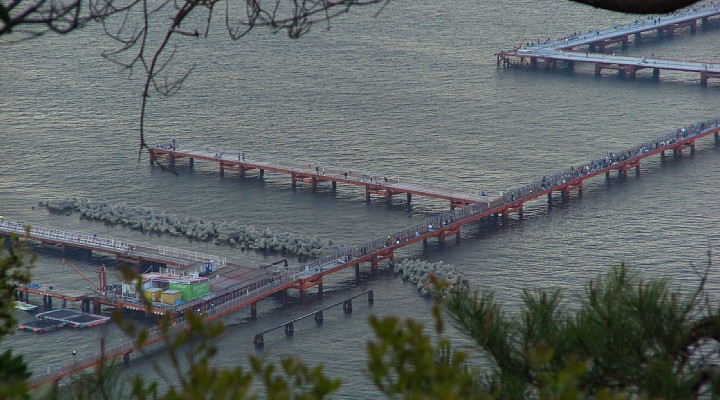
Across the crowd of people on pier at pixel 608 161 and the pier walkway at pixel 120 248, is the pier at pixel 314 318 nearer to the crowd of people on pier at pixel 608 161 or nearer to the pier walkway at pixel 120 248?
the pier walkway at pixel 120 248

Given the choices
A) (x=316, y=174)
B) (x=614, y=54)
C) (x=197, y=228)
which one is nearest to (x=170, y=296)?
(x=197, y=228)

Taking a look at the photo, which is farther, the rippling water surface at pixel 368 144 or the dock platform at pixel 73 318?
the rippling water surface at pixel 368 144

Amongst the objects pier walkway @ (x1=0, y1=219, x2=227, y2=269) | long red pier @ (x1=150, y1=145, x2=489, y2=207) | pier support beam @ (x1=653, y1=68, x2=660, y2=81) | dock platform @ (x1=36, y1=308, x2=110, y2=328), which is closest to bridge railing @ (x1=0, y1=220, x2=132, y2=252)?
pier walkway @ (x1=0, y1=219, x2=227, y2=269)

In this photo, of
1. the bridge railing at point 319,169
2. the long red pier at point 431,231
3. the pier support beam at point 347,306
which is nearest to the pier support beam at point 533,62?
the long red pier at point 431,231

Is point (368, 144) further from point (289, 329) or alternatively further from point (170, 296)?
point (289, 329)

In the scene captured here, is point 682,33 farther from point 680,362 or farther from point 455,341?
point 680,362

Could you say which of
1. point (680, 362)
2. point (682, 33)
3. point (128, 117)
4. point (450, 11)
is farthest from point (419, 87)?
point (680, 362)
